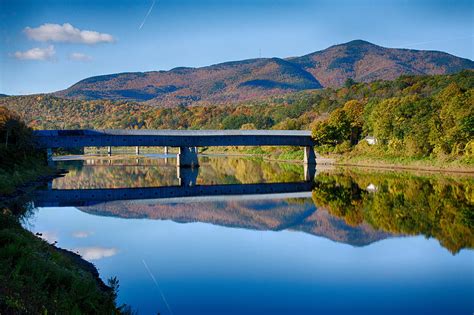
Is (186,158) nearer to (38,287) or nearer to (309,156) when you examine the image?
(309,156)

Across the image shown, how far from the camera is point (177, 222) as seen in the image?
92.8 feet

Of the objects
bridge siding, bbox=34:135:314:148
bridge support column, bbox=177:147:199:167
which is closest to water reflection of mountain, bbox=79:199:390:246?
bridge siding, bbox=34:135:314:148

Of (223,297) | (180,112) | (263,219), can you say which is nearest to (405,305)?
(223,297)

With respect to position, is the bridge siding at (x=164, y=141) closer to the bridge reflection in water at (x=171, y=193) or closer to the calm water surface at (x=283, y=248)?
the bridge reflection in water at (x=171, y=193)

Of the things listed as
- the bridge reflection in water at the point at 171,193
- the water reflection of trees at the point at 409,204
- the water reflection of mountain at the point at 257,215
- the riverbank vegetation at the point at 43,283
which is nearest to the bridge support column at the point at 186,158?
the water reflection of trees at the point at 409,204

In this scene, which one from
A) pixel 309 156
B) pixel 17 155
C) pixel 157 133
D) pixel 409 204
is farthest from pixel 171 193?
pixel 309 156

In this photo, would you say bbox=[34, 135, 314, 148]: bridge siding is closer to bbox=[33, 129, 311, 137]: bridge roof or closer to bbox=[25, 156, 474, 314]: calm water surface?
bbox=[33, 129, 311, 137]: bridge roof

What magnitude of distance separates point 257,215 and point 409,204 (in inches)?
342

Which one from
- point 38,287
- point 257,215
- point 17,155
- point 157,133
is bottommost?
point 257,215

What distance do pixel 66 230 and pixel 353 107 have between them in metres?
65.7

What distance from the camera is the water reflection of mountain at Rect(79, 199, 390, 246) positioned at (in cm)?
2425

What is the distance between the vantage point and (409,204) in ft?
106

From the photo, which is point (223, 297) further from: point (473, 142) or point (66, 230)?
point (473, 142)

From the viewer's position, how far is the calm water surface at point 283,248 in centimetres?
1429
